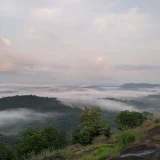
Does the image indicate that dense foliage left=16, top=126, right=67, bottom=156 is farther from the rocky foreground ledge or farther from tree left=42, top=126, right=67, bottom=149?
the rocky foreground ledge

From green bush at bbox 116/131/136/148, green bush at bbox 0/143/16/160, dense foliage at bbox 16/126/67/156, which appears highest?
green bush at bbox 116/131/136/148

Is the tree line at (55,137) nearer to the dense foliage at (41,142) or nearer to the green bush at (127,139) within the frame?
the dense foliage at (41,142)

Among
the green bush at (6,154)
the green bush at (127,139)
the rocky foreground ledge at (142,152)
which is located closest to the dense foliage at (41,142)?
the green bush at (6,154)

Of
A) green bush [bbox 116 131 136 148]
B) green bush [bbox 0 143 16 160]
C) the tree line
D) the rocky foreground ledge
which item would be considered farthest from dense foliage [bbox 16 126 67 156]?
the rocky foreground ledge

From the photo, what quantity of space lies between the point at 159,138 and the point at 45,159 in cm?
1044

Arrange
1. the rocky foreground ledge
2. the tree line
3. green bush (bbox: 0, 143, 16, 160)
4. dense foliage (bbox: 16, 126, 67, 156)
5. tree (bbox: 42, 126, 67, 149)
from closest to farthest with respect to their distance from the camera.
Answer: the rocky foreground ledge, the tree line, dense foliage (bbox: 16, 126, 67, 156), green bush (bbox: 0, 143, 16, 160), tree (bbox: 42, 126, 67, 149)

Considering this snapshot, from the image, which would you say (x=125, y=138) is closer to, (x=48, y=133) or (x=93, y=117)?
(x=93, y=117)

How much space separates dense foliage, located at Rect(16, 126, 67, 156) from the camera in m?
53.3

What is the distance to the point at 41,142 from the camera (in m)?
54.0

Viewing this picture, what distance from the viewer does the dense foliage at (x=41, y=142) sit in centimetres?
5326

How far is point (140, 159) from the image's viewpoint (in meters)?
11.2

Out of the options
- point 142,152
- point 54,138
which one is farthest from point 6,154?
point 142,152

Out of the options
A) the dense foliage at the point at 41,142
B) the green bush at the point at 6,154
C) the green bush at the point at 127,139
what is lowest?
the green bush at the point at 6,154

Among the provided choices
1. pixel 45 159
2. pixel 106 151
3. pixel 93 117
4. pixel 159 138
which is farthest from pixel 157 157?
pixel 93 117
